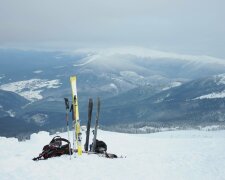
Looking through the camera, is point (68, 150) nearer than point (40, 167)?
No

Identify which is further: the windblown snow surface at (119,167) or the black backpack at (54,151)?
the black backpack at (54,151)

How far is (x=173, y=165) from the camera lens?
2705cm

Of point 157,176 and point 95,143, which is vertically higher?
point 95,143

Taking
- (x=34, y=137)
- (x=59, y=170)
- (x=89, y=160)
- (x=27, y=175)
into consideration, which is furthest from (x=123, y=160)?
(x=34, y=137)

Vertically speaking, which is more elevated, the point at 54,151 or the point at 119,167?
the point at 54,151

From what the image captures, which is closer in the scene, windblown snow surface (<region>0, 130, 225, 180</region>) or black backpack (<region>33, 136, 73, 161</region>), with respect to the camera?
windblown snow surface (<region>0, 130, 225, 180</region>)

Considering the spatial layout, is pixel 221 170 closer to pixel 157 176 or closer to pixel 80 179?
pixel 157 176

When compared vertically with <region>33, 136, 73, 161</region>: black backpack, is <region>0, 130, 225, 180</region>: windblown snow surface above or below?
below

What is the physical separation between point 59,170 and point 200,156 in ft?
40.9

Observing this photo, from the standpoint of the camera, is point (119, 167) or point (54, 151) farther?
point (54, 151)

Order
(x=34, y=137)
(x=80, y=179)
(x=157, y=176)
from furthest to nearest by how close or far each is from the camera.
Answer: (x=34, y=137) < (x=157, y=176) < (x=80, y=179)

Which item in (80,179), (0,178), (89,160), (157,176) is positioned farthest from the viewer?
(89,160)

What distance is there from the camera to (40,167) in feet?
75.0

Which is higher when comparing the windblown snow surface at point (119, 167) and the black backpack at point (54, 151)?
the black backpack at point (54, 151)
